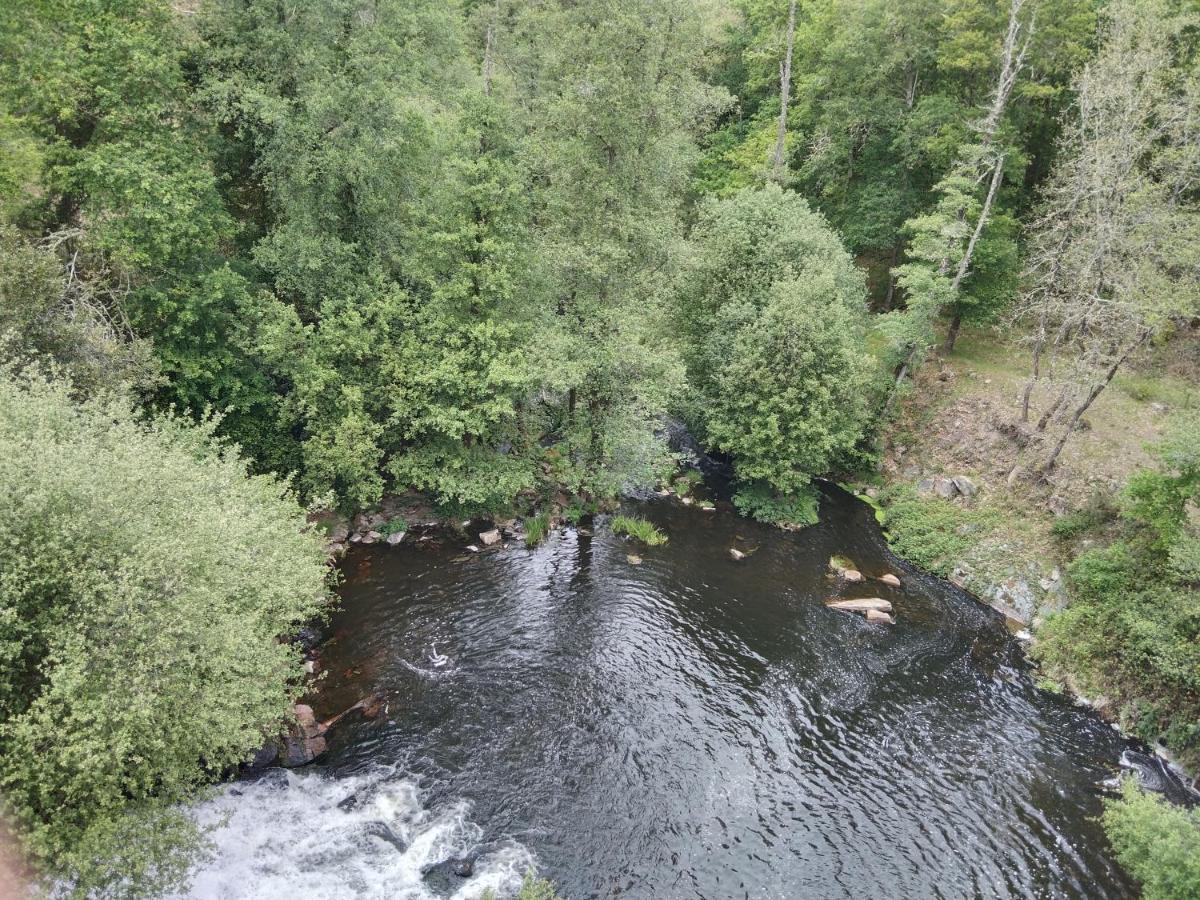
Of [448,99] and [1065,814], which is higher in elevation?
[448,99]

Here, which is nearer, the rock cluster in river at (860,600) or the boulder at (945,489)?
the rock cluster in river at (860,600)

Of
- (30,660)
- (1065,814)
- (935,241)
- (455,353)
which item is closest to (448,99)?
(455,353)

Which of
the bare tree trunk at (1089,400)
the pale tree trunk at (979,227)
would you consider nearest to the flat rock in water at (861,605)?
the bare tree trunk at (1089,400)

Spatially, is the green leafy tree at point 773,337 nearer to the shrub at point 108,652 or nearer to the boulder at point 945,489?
the boulder at point 945,489

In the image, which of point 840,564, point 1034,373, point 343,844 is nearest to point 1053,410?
point 1034,373

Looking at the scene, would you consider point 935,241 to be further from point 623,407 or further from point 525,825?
point 525,825

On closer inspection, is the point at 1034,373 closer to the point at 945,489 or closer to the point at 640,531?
the point at 945,489

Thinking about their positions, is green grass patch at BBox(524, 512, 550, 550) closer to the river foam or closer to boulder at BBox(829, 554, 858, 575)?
the river foam
